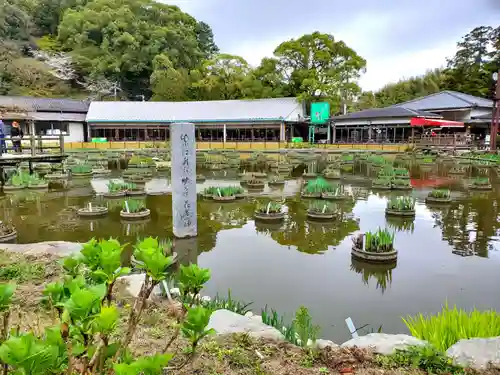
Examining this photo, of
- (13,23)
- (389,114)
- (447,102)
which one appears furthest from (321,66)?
(13,23)

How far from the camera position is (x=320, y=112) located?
38.5 meters

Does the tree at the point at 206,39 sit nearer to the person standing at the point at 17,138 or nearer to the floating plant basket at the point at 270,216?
the person standing at the point at 17,138

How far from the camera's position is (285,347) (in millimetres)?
3193

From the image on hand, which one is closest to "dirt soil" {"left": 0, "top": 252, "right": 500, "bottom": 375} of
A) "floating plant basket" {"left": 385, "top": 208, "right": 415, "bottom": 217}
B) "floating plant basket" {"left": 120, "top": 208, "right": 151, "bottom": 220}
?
"floating plant basket" {"left": 120, "top": 208, "right": 151, "bottom": 220}

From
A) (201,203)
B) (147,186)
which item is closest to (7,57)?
(147,186)

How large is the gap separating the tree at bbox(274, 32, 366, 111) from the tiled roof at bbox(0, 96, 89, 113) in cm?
2242

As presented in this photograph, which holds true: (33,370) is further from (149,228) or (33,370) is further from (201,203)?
(201,203)

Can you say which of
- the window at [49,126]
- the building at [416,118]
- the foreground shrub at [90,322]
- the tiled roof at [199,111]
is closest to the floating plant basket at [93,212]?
the foreground shrub at [90,322]

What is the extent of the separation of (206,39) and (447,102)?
4484 centimetres

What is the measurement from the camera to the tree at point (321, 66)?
3938cm

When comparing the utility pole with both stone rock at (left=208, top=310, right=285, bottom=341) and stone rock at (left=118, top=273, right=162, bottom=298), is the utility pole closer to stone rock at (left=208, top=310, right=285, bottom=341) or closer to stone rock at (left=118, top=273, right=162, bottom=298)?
stone rock at (left=118, top=273, right=162, bottom=298)

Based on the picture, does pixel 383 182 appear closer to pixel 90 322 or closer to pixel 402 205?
pixel 402 205

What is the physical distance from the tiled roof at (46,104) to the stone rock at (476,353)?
135ft

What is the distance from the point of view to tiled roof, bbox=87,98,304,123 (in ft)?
129
